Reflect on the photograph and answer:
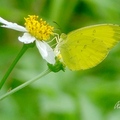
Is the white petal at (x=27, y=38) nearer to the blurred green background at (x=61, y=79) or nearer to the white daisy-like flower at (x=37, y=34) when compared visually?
the white daisy-like flower at (x=37, y=34)

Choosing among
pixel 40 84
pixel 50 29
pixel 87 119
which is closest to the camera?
pixel 50 29

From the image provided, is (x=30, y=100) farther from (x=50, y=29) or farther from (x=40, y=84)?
(x=50, y=29)

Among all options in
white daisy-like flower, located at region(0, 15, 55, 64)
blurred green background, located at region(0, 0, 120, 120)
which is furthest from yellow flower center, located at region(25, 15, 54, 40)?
blurred green background, located at region(0, 0, 120, 120)

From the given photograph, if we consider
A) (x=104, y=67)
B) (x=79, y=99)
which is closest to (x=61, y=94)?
(x=79, y=99)

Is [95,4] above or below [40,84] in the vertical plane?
above

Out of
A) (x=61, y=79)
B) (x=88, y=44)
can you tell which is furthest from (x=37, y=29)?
(x=61, y=79)

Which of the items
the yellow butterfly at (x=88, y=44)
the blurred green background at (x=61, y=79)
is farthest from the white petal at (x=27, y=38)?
the blurred green background at (x=61, y=79)

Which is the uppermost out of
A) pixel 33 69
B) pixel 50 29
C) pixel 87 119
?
pixel 50 29
